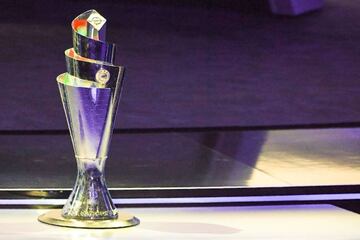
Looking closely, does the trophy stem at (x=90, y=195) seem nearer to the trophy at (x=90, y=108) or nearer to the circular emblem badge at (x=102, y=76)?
the trophy at (x=90, y=108)

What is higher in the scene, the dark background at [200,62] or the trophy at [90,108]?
the trophy at [90,108]

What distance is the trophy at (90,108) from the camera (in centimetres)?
230

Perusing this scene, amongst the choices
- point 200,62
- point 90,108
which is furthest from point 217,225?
point 200,62

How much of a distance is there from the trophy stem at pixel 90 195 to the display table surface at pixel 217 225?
0.15ft

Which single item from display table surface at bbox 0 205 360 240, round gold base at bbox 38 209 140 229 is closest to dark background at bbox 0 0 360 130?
display table surface at bbox 0 205 360 240

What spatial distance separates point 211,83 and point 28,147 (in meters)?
2.27

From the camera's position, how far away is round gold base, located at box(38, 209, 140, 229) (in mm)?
2348

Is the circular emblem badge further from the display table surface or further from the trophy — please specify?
the display table surface

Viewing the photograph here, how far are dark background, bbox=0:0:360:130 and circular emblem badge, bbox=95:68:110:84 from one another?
2.35 metres

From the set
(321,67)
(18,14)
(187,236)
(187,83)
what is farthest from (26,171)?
(18,14)

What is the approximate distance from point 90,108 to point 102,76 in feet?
0.25

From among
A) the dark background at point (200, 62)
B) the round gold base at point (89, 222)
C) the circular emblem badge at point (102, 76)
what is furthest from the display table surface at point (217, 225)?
the dark background at point (200, 62)

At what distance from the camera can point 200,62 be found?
23.1 ft

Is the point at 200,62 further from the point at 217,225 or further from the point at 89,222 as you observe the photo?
the point at 89,222
